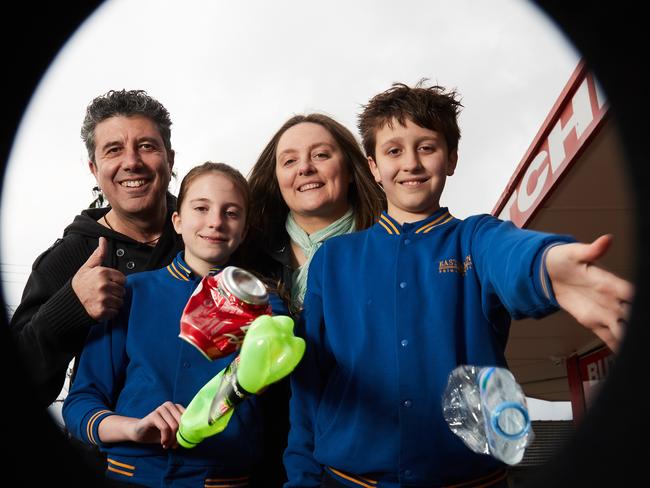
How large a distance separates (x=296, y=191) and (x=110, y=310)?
66 cm

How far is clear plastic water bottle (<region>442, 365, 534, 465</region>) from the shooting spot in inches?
41.4

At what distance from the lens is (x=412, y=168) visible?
1376mm

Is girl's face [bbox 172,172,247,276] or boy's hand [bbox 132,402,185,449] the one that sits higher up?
girl's face [bbox 172,172,247,276]

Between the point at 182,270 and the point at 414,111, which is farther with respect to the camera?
the point at 182,270

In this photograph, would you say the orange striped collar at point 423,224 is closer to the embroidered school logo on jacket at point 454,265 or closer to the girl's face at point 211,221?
the embroidered school logo on jacket at point 454,265

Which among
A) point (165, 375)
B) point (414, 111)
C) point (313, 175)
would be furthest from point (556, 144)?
point (165, 375)

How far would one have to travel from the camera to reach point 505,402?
104 cm

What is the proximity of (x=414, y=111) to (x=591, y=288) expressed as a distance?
2.30ft

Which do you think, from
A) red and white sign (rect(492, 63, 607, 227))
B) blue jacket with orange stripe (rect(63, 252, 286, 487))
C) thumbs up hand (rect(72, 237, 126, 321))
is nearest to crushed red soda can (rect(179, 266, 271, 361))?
blue jacket with orange stripe (rect(63, 252, 286, 487))

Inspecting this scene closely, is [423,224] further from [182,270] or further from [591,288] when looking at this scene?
[182,270]

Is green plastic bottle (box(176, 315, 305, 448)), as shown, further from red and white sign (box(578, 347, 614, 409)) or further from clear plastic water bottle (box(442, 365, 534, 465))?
red and white sign (box(578, 347, 614, 409))

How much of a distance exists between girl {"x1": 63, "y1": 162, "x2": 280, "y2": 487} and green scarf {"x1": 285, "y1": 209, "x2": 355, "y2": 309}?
0.70 feet

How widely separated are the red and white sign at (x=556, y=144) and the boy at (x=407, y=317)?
1453 mm

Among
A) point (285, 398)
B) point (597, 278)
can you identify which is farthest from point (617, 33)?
point (285, 398)
